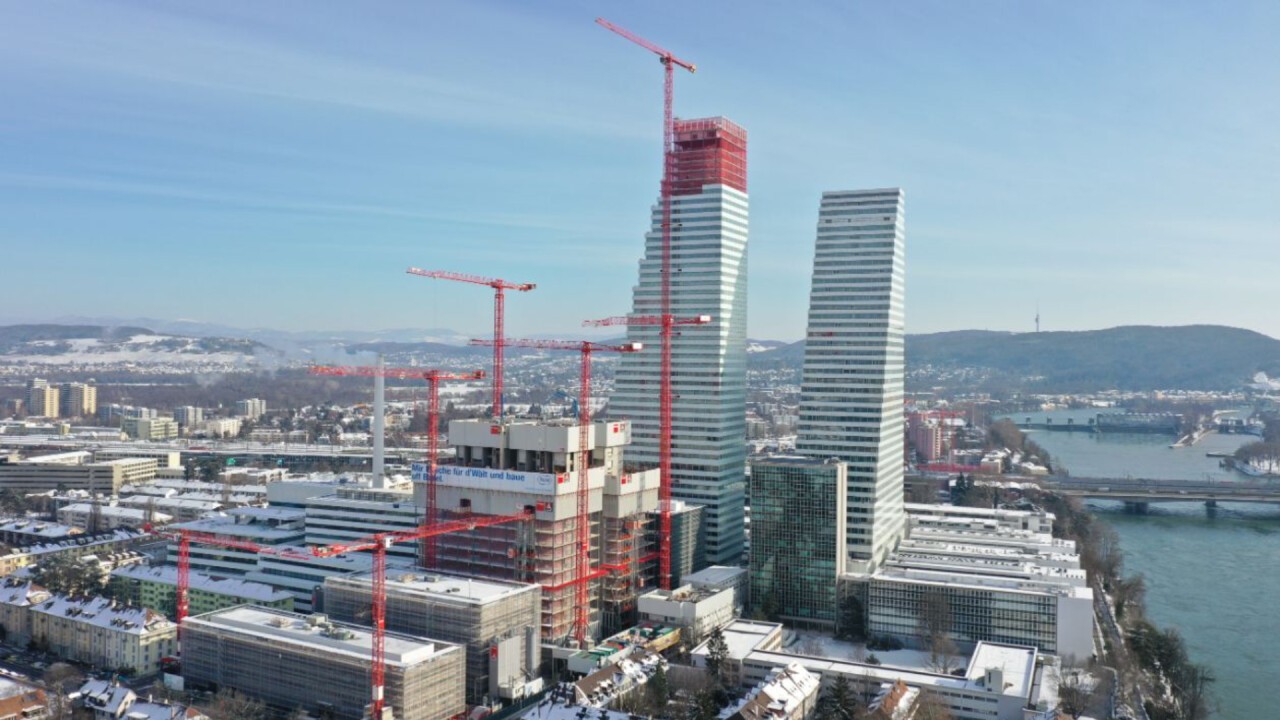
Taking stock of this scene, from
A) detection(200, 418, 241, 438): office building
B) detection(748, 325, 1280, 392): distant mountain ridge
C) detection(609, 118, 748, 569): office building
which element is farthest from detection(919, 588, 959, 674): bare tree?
detection(748, 325, 1280, 392): distant mountain ridge

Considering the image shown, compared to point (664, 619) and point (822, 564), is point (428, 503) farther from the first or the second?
point (822, 564)

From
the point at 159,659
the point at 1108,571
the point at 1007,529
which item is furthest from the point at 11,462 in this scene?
the point at 1108,571

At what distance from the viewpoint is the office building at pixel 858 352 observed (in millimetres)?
25000

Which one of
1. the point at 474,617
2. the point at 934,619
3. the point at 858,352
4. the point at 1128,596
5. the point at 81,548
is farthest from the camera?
the point at 81,548

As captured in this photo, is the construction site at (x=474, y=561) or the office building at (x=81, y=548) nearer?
the construction site at (x=474, y=561)

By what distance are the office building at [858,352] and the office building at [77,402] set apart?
60.8m

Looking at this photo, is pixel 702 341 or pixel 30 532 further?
pixel 30 532

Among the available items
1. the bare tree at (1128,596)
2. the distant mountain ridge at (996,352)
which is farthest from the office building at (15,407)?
the bare tree at (1128,596)

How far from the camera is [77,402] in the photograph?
7006 cm

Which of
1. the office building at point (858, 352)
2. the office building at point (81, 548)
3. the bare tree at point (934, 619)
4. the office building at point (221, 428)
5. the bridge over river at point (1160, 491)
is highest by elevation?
the office building at point (858, 352)

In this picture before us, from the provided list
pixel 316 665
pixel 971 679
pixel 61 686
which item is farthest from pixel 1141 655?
pixel 61 686

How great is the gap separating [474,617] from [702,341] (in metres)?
11.5

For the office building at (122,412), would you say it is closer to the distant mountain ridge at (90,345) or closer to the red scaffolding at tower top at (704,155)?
the distant mountain ridge at (90,345)

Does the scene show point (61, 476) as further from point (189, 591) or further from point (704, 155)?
point (704, 155)
